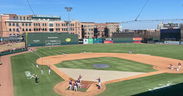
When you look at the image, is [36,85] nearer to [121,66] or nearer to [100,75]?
[100,75]

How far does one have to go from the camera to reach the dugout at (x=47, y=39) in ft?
248

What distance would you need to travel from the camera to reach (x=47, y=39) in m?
78.9

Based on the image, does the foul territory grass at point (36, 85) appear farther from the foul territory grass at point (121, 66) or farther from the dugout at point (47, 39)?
the dugout at point (47, 39)

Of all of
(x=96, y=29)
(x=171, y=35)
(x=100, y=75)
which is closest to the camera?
(x=100, y=75)

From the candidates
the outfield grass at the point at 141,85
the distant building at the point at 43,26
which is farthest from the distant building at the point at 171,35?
the outfield grass at the point at 141,85

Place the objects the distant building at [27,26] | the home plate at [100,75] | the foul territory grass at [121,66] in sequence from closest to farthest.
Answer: the home plate at [100,75] → the foul territory grass at [121,66] → the distant building at [27,26]

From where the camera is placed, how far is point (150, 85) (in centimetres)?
2306

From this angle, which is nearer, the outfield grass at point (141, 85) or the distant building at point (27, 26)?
the outfield grass at point (141, 85)

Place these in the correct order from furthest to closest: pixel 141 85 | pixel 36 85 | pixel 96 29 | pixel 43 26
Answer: pixel 96 29 < pixel 43 26 < pixel 36 85 < pixel 141 85

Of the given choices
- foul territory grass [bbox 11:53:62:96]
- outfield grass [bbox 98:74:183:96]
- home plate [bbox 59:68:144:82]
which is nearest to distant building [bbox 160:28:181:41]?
outfield grass [bbox 98:74:183:96]

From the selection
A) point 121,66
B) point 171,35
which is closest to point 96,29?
point 171,35

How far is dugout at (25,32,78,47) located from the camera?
248ft

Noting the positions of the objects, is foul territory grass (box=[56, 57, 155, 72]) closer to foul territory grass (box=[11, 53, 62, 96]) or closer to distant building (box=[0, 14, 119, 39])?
foul territory grass (box=[11, 53, 62, 96])

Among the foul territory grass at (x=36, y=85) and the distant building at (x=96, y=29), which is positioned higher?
the distant building at (x=96, y=29)
